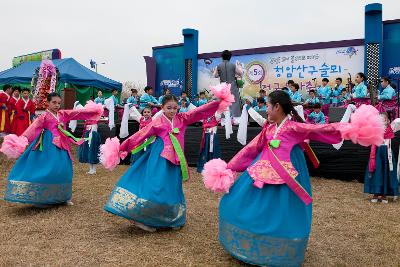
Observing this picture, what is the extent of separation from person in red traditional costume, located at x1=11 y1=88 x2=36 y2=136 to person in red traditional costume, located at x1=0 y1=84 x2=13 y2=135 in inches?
→ 5.4

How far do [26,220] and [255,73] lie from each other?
10070mm

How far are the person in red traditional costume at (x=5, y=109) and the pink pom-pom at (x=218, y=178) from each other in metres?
8.08

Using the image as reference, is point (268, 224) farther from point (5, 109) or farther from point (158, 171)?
point (5, 109)

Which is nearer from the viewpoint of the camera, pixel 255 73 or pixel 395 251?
pixel 395 251

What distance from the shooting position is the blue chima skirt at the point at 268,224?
2797mm

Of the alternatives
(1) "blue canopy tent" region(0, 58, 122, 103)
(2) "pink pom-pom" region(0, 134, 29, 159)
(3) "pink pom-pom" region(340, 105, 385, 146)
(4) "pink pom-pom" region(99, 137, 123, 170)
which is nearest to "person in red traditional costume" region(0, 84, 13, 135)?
(1) "blue canopy tent" region(0, 58, 122, 103)

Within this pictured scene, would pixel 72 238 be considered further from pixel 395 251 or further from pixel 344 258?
pixel 395 251

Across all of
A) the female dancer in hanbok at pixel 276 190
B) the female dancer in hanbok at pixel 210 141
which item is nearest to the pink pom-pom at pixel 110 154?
the female dancer in hanbok at pixel 276 190

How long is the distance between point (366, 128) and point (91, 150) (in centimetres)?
653

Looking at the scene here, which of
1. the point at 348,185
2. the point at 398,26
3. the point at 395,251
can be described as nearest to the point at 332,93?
the point at 398,26

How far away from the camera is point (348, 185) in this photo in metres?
7.11

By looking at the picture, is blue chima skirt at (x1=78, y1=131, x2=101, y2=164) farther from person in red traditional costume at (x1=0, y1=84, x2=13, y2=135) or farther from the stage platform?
the stage platform

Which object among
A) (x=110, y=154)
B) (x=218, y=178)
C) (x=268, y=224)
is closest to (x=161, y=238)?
(x=110, y=154)

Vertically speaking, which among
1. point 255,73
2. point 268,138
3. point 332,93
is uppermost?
point 255,73
